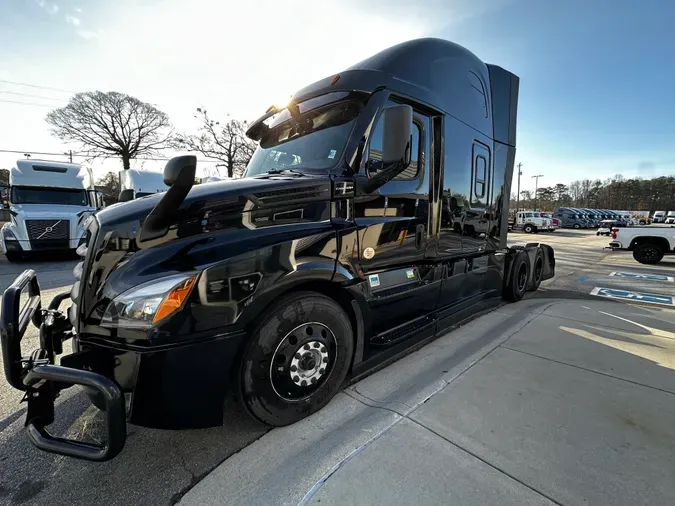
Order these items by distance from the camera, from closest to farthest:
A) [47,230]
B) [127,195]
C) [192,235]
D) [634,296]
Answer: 1. [192,235]
2. [127,195]
3. [634,296]
4. [47,230]

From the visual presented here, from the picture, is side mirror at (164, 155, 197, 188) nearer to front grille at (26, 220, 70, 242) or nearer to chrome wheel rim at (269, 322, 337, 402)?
chrome wheel rim at (269, 322, 337, 402)

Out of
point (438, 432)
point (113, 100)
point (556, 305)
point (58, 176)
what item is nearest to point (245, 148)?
point (113, 100)

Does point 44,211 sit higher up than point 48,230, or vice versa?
point 44,211

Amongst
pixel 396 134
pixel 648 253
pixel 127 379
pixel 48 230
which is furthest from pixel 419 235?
pixel 648 253

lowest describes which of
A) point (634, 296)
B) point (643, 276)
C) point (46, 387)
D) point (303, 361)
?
point (643, 276)

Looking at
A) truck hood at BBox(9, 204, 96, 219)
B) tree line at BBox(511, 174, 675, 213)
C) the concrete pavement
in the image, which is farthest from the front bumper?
tree line at BBox(511, 174, 675, 213)

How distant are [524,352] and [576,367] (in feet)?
1.51

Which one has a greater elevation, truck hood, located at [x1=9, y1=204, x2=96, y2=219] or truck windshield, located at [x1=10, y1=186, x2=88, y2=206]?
truck windshield, located at [x1=10, y1=186, x2=88, y2=206]

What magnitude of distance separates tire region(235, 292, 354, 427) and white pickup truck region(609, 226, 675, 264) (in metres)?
14.7

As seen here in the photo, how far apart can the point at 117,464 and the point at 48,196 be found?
39.9 feet

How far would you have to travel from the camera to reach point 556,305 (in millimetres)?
5535

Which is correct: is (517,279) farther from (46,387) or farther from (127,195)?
(46,387)

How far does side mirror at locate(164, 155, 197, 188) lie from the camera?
1.76 meters

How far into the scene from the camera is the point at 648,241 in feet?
39.4
